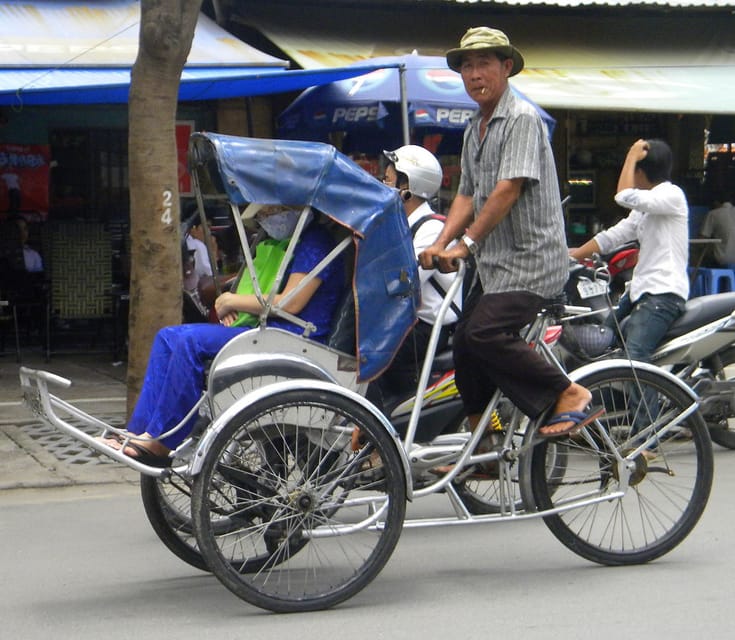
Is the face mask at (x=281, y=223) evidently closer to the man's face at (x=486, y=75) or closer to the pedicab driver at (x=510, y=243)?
the pedicab driver at (x=510, y=243)

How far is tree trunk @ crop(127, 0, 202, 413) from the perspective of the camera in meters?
7.24

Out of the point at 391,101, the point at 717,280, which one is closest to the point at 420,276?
the point at 391,101

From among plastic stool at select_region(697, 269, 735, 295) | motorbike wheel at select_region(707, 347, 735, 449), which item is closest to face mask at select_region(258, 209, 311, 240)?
motorbike wheel at select_region(707, 347, 735, 449)

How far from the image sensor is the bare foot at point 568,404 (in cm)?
450

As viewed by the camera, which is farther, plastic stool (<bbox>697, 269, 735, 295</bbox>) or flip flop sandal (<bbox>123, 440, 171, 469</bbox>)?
plastic stool (<bbox>697, 269, 735, 295</bbox>)

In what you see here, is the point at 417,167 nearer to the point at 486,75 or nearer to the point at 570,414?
the point at 486,75

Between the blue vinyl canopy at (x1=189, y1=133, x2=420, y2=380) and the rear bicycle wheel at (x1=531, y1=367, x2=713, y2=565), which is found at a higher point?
the blue vinyl canopy at (x1=189, y1=133, x2=420, y2=380)

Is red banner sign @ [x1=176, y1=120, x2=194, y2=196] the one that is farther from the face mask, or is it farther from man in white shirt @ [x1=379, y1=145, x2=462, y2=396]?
the face mask

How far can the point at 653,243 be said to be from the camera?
6.68 m

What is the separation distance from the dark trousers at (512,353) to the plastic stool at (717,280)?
8.98 m

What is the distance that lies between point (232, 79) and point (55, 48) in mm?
1877

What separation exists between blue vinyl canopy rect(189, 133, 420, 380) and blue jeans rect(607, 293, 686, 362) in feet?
7.86

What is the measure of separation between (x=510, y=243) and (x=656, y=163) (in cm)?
229

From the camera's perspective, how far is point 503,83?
4.54 metres
